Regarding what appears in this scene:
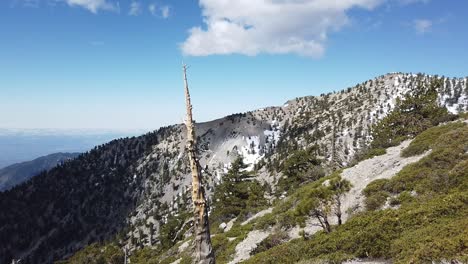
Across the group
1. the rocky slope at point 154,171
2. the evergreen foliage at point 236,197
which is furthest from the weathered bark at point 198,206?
the rocky slope at point 154,171

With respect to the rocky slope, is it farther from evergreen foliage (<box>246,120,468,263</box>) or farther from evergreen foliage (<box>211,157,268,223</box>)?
evergreen foliage (<box>246,120,468,263</box>)

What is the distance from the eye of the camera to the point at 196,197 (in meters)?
10.1

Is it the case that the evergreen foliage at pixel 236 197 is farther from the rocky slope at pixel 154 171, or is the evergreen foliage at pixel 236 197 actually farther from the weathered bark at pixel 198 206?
the rocky slope at pixel 154 171

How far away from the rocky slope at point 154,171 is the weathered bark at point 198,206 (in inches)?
3922

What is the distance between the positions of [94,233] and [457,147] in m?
148

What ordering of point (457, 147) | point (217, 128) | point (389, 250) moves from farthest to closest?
point (217, 128) → point (457, 147) → point (389, 250)

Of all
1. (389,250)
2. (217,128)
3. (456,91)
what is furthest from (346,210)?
(217,128)

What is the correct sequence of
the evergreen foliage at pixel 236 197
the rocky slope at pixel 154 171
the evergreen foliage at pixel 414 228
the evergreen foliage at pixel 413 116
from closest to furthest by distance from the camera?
the evergreen foliage at pixel 414 228 → the evergreen foliage at pixel 413 116 → the evergreen foliage at pixel 236 197 → the rocky slope at pixel 154 171

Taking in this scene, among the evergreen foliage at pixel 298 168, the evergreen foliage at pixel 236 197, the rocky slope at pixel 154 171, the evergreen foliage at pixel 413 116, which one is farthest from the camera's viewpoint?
the rocky slope at pixel 154 171

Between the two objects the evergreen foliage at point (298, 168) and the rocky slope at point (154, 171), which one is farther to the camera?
the rocky slope at point (154, 171)

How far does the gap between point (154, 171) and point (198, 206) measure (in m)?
168

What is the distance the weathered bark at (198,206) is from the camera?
9922mm

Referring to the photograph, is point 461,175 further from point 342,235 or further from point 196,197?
point 196,197

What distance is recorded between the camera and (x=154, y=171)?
6801 inches
